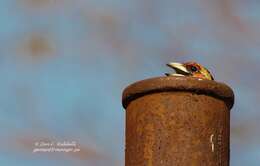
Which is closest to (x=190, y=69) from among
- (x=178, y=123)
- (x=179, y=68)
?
(x=179, y=68)

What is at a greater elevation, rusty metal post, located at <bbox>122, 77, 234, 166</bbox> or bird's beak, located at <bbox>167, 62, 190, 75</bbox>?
bird's beak, located at <bbox>167, 62, 190, 75</bbox>

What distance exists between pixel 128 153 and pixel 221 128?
2.53ft

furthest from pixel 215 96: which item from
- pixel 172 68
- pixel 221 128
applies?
pixel 172 68

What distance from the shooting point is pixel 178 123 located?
5422 millimetres

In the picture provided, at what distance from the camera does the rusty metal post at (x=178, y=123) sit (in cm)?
534

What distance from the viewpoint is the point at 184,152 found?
533 cm

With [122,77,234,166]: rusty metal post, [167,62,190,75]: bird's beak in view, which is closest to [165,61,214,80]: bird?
[167,62,190,75]: bird's beak

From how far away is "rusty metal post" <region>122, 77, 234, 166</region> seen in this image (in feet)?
17.5

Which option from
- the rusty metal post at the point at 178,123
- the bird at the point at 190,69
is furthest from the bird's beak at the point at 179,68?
the rusty metal post at the point at 178,123

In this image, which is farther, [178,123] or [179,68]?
[179,68]

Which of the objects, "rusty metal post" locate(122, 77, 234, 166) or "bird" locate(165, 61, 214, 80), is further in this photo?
"bird" locate(165, 61, 214, 80)

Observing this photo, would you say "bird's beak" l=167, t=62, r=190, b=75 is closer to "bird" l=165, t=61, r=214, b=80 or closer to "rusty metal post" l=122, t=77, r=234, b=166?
"bird" l=165, t=61, r=214, b=80

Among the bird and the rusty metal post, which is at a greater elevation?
the bird

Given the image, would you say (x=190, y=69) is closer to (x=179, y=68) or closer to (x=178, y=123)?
(x=179, y=68)
